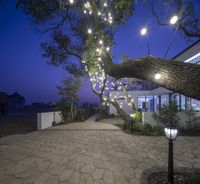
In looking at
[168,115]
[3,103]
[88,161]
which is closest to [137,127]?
[168,115]

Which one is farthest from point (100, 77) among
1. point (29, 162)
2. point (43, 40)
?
point (29, 162)

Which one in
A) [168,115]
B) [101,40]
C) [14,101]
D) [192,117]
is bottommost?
[14,101]

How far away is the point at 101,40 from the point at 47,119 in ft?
24.1

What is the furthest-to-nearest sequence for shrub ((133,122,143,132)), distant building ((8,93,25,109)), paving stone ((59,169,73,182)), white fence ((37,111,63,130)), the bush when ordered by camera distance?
distant building ((8,93,25,109)) < white fence ((37,111,63,130)) < shrub ((133,122,143,132)) < the bush < paving stone ((59,169,73,182))

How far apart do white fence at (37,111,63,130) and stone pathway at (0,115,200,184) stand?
3.45 metres

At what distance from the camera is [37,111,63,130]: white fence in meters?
8.77

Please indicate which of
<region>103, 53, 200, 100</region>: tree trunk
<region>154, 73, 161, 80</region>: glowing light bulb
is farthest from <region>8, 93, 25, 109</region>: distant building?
<region>154, 73, 161, 80</region>: glowing light bulb

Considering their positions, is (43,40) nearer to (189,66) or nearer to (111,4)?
(111,4)

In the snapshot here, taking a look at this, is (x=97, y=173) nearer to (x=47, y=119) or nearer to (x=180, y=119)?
(x=180, y=119)

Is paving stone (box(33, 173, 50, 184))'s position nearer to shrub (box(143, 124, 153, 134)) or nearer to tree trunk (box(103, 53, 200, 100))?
tree trunk (box(103, 53, 200, 100))

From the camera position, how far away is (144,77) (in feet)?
6.75

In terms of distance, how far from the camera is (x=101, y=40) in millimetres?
4074

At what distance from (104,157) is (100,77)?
24.6 feet

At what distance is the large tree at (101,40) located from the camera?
1.75 metres
